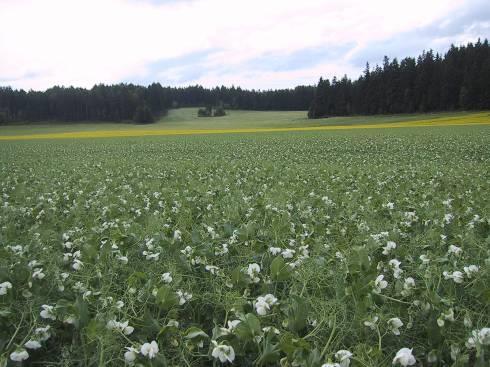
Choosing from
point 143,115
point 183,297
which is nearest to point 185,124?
point 143,115

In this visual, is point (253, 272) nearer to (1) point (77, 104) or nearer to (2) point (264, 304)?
(2) point (264, 304)

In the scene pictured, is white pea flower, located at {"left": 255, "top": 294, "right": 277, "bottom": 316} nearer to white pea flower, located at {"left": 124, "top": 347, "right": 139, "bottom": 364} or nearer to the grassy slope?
white pea flower, located at {"left": 124, "top": 347, "right": 139, "bottom": 364}

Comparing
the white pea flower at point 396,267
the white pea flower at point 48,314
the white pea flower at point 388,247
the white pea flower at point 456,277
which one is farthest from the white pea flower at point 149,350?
the white pea flower at point 388,247

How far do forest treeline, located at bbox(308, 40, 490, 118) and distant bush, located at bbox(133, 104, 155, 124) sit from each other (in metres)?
40.3

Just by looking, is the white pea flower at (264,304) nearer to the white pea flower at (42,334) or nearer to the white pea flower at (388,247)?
the white pea flower at (42,334)

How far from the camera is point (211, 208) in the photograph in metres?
7.54

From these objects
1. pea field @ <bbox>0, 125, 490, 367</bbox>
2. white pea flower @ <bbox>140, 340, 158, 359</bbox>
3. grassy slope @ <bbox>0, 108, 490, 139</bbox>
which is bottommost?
pea field @ <bbox>0, 125, 490, 367</bbox>

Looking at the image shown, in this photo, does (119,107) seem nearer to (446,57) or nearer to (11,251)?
(446,57)

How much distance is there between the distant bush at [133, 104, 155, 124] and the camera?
100125 millimetres

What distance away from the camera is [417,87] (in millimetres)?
79188

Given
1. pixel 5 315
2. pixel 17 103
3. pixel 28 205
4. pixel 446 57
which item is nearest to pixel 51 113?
pixel 17 103

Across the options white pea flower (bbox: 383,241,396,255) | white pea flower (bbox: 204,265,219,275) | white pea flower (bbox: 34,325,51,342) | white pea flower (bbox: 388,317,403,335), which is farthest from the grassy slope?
white pea flower (bbox: 34,325,51,342)

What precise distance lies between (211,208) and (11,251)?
3606 millimetres

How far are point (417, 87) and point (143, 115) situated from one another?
207 feet
